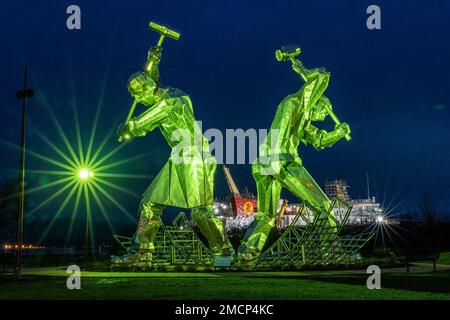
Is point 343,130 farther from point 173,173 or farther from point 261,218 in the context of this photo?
point 173,173

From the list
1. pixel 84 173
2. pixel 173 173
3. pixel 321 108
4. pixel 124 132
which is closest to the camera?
pixel 124 132

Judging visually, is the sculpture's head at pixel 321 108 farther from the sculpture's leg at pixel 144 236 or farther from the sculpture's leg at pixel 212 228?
the sculpture's leg at pixel 144 236

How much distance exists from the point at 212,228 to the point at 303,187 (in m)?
3.42

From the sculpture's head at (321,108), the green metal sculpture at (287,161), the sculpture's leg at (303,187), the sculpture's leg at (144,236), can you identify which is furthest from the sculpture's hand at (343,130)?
the sculpture's leg at (144,236)

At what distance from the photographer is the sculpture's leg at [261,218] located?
17984 millimetres

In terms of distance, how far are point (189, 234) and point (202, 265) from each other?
2528mm

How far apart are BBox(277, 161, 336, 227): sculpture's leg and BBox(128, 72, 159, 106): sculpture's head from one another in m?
5.18

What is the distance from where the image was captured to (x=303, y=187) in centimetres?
1822

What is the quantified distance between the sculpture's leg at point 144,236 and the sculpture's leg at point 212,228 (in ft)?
A: 4.49

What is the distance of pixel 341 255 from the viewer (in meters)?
18.0

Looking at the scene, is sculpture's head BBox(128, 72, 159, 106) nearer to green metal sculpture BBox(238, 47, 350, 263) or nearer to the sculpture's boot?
green metal sculpture BBox(238, 47, 350, 263)

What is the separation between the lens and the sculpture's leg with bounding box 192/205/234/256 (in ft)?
59.6

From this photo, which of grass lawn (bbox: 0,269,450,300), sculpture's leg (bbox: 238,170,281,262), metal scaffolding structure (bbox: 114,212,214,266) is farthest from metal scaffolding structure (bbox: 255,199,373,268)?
grass lawn (bbox: 0,269,450,300)

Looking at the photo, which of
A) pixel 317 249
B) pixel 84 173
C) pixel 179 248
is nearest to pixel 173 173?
pixel 179 248
